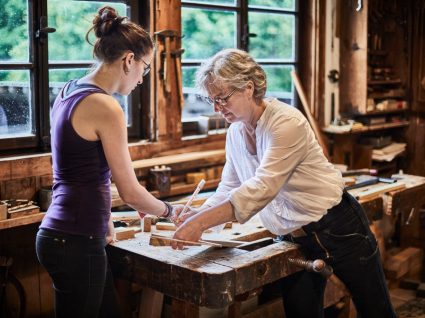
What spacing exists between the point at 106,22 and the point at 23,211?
118 cm

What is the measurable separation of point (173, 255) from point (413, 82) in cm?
408

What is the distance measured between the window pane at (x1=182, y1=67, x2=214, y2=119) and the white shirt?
1.54 m

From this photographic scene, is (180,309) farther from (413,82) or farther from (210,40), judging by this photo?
(413,82)

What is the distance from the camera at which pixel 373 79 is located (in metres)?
5.77

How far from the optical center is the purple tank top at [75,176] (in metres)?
2.31

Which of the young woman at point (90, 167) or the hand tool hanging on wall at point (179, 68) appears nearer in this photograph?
the young woman at point (90, 167)

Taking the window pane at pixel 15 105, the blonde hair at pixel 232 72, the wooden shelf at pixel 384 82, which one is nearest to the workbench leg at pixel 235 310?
the blonde hair at pixel 232 72

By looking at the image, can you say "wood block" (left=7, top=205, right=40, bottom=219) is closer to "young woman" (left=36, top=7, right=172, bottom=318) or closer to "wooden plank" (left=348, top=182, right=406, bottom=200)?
"young woman" (left=36, top=7, right=172, bottom=318)

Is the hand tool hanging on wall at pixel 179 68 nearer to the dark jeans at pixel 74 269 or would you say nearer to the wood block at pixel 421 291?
the dark jeans at pixel 74 269

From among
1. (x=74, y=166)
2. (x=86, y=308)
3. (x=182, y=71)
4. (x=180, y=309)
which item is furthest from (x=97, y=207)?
(x=182, y=71)

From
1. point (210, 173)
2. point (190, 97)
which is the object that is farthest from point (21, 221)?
point (190, 97)

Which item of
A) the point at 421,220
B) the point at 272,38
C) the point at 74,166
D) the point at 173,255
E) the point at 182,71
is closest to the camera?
the point at 74,166

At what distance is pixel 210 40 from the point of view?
179 inches

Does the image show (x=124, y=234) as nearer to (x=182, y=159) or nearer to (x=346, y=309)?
(x=182, y=159)
